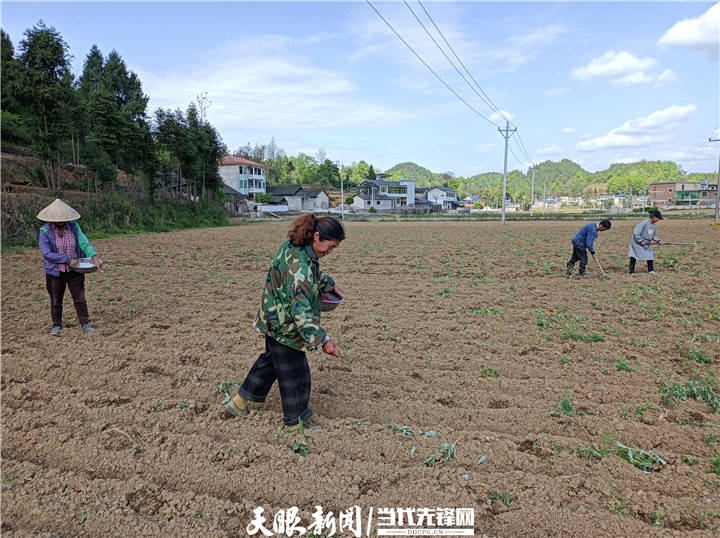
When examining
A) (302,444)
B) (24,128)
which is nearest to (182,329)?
(302,444)

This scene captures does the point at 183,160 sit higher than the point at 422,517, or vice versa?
the point at 183,160

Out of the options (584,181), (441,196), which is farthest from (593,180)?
(441,196)

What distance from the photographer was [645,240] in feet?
33.0

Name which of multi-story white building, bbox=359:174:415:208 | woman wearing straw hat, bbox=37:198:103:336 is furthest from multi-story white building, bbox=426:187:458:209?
woman wearing straw hat, bbox=37:198:103:336

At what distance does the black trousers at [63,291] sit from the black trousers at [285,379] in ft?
12.1

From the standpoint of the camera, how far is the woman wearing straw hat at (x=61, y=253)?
5.51 meters

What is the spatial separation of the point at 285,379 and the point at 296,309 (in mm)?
671

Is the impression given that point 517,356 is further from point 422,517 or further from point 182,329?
point 182,329

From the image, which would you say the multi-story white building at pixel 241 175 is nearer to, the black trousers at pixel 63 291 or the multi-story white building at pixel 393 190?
the multi-story white building at pixel 393 190

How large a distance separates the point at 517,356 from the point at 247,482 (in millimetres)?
3579

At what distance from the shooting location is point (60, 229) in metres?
5.63

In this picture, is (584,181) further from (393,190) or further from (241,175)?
(241,175)

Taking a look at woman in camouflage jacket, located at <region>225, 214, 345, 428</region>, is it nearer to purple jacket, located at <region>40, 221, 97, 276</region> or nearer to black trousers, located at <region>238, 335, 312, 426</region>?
black trousers, located at <region>238, 335, 312, 426</region>

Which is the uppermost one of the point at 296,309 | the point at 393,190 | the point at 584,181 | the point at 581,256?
the point at 584,181
